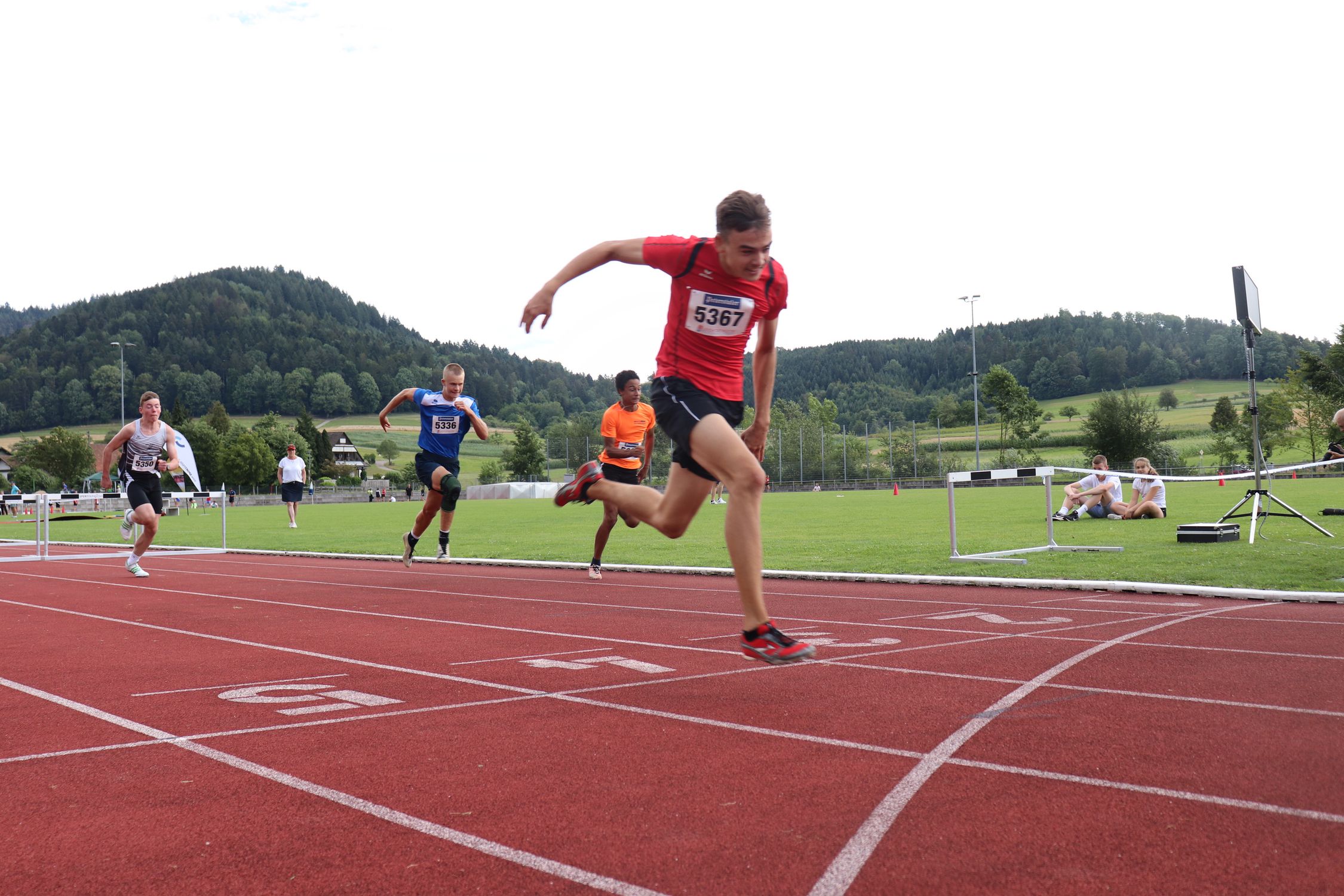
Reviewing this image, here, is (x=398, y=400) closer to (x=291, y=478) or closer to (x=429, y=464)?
(x=429, y=464)

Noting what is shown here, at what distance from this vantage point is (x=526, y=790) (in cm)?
314

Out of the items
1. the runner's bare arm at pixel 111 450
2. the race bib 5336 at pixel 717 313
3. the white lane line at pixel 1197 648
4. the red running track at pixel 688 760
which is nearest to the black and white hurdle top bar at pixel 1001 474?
the red running track at pixel 688 760

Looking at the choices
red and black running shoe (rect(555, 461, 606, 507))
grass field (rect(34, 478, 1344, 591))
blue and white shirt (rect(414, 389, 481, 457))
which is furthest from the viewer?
blue and white shirt (rect(414, 389, 481, 457))

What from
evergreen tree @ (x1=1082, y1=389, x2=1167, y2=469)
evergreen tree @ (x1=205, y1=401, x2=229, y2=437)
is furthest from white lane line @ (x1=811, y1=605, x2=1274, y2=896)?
evergreen tree @ (x1=205, y1=401, x2=229, y2=437)

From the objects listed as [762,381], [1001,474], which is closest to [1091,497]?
[1001,474]

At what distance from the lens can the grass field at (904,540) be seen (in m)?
9.68

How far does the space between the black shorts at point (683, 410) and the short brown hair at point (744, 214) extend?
0.78m

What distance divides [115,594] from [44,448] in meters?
83.7

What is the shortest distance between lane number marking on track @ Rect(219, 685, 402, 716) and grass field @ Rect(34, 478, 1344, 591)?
6.60m

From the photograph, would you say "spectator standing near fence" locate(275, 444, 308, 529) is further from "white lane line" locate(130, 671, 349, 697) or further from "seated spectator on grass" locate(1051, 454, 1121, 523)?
"white lane line" locate(130, 671, 349, 697)

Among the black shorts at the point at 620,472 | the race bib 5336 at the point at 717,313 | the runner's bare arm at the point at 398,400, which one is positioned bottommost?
the black shorts at the point at 620,472

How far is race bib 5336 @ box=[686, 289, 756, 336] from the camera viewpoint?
4.88 meters

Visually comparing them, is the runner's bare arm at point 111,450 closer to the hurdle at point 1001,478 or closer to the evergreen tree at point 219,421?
the hurdle at point 1001,478

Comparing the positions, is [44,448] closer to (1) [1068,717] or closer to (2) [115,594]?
(2) [115,594]
